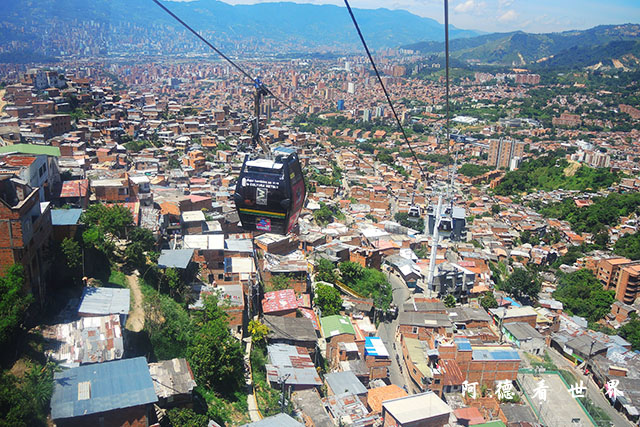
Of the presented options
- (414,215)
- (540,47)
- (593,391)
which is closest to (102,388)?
(593,391)

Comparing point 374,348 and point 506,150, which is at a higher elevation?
point 374,348

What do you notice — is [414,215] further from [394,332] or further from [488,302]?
[394,332]

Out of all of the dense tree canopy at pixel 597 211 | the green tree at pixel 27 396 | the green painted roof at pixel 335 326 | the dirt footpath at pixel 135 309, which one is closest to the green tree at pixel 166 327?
the dirt footpath at pixel 135 309

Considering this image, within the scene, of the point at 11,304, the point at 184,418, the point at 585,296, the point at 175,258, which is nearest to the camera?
the point at 11,304

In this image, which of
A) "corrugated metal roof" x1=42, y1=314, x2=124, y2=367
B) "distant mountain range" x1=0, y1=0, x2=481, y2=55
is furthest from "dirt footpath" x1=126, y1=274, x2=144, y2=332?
"distant mountain range" x1=0, y1=0, x2=481, y2=55

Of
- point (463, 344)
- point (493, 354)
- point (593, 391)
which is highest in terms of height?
point (463, 344)

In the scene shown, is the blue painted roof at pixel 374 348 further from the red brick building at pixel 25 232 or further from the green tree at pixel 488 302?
the red brick building at pixel 25 232
